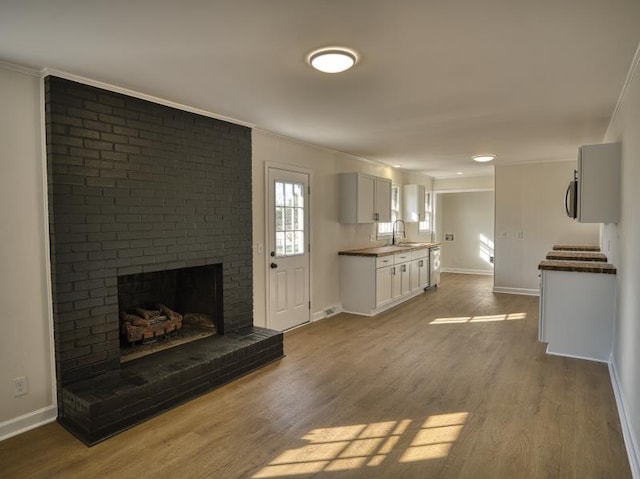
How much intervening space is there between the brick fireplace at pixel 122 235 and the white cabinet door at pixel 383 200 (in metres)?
3.10

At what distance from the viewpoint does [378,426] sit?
8.81ft

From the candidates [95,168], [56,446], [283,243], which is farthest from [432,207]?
[56,446]

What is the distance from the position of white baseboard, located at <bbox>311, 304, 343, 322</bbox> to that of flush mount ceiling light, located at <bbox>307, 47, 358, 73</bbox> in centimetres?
357

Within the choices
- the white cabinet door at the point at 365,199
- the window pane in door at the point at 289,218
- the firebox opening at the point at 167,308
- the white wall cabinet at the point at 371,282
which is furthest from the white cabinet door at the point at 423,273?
the firebox opening at the point at 167,308

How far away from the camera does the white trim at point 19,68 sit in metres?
2.51

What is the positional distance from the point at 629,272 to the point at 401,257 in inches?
149

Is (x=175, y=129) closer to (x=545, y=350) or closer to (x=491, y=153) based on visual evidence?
(x=545, y=350)

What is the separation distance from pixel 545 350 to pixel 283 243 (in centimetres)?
310

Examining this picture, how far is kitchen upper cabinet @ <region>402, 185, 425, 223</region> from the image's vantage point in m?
7.94

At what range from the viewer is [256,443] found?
2490mm

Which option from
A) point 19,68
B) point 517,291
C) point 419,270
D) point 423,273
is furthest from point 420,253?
point 19,68

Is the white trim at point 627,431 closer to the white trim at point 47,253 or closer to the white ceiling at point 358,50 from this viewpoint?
the white ceiling at point 358,50

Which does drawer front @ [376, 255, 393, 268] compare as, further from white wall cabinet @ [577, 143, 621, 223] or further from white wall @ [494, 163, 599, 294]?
white wall cabinet @ [577, 143, 621, 223]

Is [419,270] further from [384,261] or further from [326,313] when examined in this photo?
[326,313]
